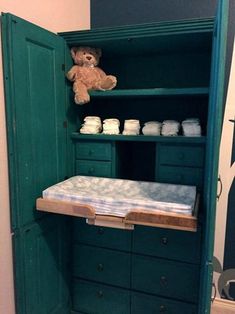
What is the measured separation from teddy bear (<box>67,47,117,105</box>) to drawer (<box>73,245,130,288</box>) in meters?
0.93

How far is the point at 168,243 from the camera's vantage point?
1534 mm

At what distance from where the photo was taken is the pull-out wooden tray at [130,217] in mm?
1207

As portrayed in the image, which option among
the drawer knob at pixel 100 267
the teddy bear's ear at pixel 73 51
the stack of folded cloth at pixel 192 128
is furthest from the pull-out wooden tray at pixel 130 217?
the teddy bear's ear at pixel 73 51

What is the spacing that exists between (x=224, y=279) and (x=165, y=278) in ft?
1.77

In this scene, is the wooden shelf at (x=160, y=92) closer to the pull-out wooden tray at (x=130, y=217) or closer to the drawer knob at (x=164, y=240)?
the pull-out wooden tray at (x=130, y=217)

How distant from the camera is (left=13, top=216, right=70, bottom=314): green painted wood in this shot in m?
1.33

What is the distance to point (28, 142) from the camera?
4.33 feet

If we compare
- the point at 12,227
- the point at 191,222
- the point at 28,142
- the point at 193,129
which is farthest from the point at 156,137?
the point at 12,227

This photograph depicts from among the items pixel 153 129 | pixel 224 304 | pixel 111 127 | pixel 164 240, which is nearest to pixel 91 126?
pixel 111 127

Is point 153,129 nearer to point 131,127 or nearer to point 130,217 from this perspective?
point 131,127

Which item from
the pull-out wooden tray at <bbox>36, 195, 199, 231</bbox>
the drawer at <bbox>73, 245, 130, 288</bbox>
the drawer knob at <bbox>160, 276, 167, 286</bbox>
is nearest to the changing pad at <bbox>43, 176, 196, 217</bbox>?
the pull-out wooden tray at <bbox>36, 195, 199, 231</bbox>

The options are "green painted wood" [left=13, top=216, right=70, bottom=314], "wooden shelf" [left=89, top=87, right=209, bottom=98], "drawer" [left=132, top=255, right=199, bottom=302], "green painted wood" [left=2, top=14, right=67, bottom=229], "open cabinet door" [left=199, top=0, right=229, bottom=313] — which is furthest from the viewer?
"drawer" [left=132, top=255, right=199, bottom=302]

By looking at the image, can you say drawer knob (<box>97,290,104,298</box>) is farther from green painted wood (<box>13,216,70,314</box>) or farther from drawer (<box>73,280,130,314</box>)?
green painted wood (<box>13,216,70,314</box>)

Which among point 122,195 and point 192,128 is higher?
point 192,128
